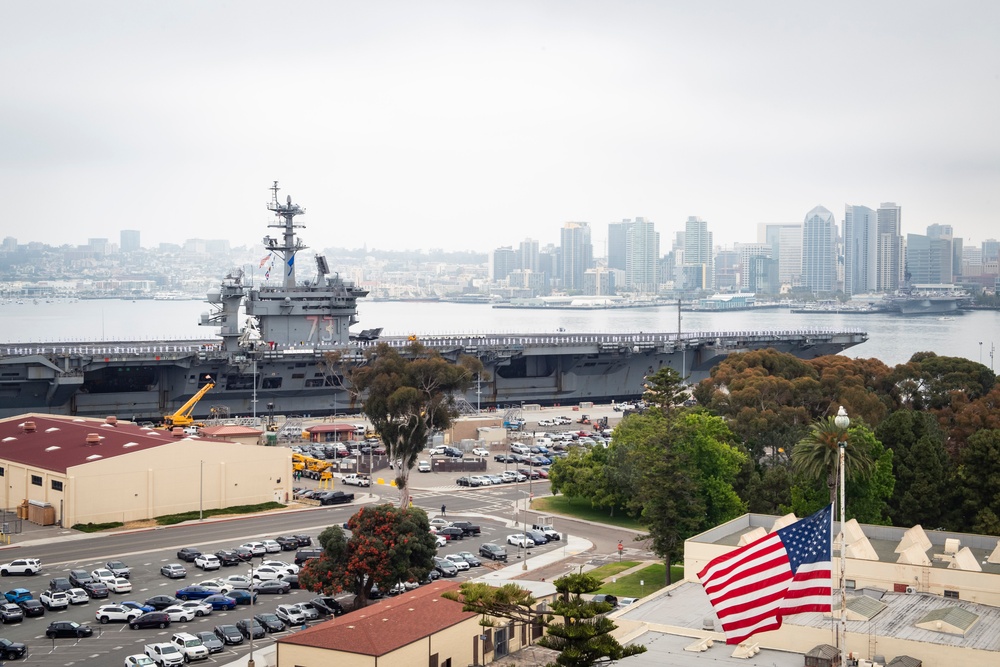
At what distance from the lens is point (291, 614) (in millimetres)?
27188

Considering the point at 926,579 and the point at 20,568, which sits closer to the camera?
the point at 926,579

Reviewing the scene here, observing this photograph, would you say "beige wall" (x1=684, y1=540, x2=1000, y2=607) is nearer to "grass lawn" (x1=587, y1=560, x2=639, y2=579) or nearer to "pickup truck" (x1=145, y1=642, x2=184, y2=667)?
"grass lawn" (x1=587, y1=560, x2=639, y2=579)

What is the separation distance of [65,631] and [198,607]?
3147 millimetres

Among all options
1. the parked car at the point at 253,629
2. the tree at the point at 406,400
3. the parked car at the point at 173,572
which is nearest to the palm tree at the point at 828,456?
the parked car at the point at 253,629

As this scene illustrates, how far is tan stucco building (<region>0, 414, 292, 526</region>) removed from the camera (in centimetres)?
3666

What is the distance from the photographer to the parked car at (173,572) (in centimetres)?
3047

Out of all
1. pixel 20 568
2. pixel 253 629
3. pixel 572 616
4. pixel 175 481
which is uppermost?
pixel 572 616

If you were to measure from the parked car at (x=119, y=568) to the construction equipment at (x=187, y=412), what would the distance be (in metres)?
19.5

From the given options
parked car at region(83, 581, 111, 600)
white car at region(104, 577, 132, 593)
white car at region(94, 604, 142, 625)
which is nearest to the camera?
white car at region(94, 604, 142, 625)

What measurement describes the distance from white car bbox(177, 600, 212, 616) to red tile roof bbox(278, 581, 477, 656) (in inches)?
183

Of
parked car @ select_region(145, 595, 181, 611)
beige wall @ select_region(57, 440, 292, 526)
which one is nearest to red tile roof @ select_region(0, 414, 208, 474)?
beige wall @ select_region(57, 440, 292, 526)

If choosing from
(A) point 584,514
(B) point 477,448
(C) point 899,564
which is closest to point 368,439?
(B) point 477,448

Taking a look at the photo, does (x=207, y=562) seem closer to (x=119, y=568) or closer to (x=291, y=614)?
(x=119, y=568)

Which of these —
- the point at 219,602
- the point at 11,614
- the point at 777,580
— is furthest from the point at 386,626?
the point at 777,580
